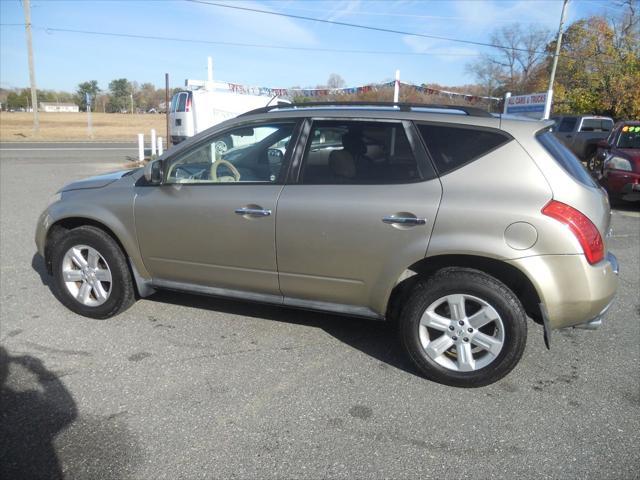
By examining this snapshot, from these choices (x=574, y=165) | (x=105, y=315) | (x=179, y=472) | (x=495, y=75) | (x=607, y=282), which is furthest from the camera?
(x=495, y=75)

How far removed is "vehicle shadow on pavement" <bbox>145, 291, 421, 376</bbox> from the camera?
3561 mm

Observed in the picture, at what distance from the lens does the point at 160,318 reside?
4.04 meters

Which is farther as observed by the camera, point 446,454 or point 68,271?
point 68,271

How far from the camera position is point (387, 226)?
121 inches

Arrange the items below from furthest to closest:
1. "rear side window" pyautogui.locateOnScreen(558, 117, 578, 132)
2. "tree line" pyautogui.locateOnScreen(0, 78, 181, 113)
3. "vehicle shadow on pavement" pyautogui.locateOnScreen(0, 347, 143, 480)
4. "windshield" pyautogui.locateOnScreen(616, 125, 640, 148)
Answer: "tree line" pyautogui.locateOnScreen(0, 78, 181, 113)
"rear side window" pyautogui.locateOnScreen(558, 117, 578, 132)
"windshield" pyautogui.locateOnScreen(616, 125, 640, 148)
"vehicle shadow on pavement" pyautogui.locateOnScreen(0, 347, 143, 480)

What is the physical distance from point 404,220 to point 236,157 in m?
1.46

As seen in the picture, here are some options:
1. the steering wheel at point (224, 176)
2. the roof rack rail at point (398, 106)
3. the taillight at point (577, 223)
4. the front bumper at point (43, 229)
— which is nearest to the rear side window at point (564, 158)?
the taillight at point (577, 223)

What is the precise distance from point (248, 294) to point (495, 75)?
56.0m

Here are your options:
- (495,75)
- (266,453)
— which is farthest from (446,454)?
(495,75)

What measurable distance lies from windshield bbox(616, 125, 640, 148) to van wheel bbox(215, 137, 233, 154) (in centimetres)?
876

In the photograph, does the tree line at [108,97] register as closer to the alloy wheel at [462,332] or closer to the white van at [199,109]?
the white van at [199,109]

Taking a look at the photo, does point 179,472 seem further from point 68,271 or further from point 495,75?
point 495,75

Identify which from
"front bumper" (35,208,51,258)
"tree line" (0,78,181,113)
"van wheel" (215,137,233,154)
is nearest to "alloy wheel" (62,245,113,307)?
"front bumper" (35,208,51,258)

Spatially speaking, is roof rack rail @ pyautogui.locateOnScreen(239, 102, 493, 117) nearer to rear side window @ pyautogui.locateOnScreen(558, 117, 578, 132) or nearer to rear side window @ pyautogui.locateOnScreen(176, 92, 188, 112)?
rear side window @ pyautogui.locateOnScreen(176, 92, 188, 112)
